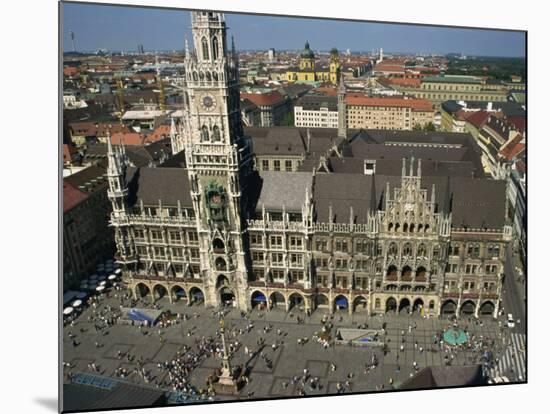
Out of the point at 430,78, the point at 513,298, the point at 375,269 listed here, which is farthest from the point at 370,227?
the point at 430,78

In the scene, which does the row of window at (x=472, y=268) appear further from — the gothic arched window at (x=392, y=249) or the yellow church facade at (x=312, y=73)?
the yellow church facade at (x=312, y=73)

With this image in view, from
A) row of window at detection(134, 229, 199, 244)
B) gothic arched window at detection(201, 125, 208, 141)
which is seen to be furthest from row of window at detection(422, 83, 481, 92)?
row of window at detection(134, 229, 199, 244)

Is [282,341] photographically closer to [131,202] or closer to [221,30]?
[131,202]

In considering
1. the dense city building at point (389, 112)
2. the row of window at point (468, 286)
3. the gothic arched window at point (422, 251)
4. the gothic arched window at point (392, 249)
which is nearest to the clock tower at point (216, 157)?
the gothic arched window at point (392, 249)

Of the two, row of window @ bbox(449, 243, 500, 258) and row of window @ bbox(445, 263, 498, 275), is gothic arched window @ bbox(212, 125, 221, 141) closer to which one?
row of window @ bbox(449, 243, 500, 258)

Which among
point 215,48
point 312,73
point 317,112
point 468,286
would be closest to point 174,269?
point 215,48
